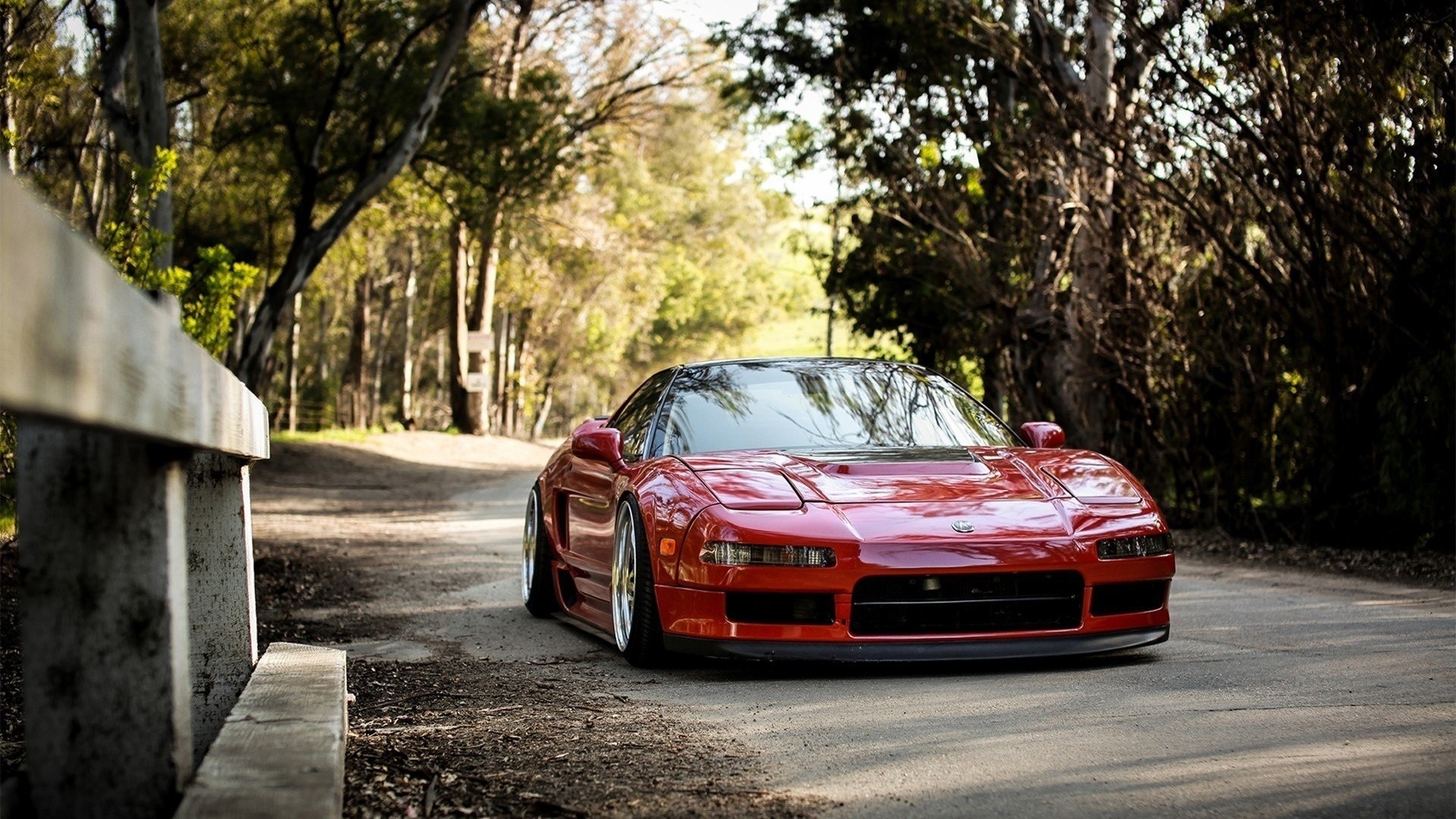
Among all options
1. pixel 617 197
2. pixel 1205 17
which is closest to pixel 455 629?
pixel 1205 17

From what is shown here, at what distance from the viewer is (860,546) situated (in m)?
5.84

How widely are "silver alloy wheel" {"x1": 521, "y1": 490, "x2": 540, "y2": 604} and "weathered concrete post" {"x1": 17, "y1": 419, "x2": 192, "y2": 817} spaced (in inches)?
223

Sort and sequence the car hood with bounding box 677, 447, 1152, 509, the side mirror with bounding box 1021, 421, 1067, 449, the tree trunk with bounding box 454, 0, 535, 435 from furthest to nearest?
the tree trunk with bounding box 454, 0, 535, 435 → the side mirror with bounding box 1021, 421, 1067, 449 → the car hood with bounding box 677, 447, 1152, 509

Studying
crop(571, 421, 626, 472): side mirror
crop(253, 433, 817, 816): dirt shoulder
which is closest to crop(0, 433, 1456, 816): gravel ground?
crop(253, 433, 817, 816): dirt shoulder

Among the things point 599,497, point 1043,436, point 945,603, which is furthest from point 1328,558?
point 945,603

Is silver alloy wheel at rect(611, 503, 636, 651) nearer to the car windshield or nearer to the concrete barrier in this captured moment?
the car windshield

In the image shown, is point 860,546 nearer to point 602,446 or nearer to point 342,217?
point 602,446

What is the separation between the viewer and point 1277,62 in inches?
441

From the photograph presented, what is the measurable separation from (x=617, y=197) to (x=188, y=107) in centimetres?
1917

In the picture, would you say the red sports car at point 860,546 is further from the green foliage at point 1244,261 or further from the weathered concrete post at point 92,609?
the green foliage at point 1244,261

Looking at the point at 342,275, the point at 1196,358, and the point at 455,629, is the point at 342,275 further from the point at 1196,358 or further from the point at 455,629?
the point at 455,629

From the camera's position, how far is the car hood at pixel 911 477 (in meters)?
6.20

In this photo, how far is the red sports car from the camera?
5.85m

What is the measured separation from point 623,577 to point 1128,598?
205cm
